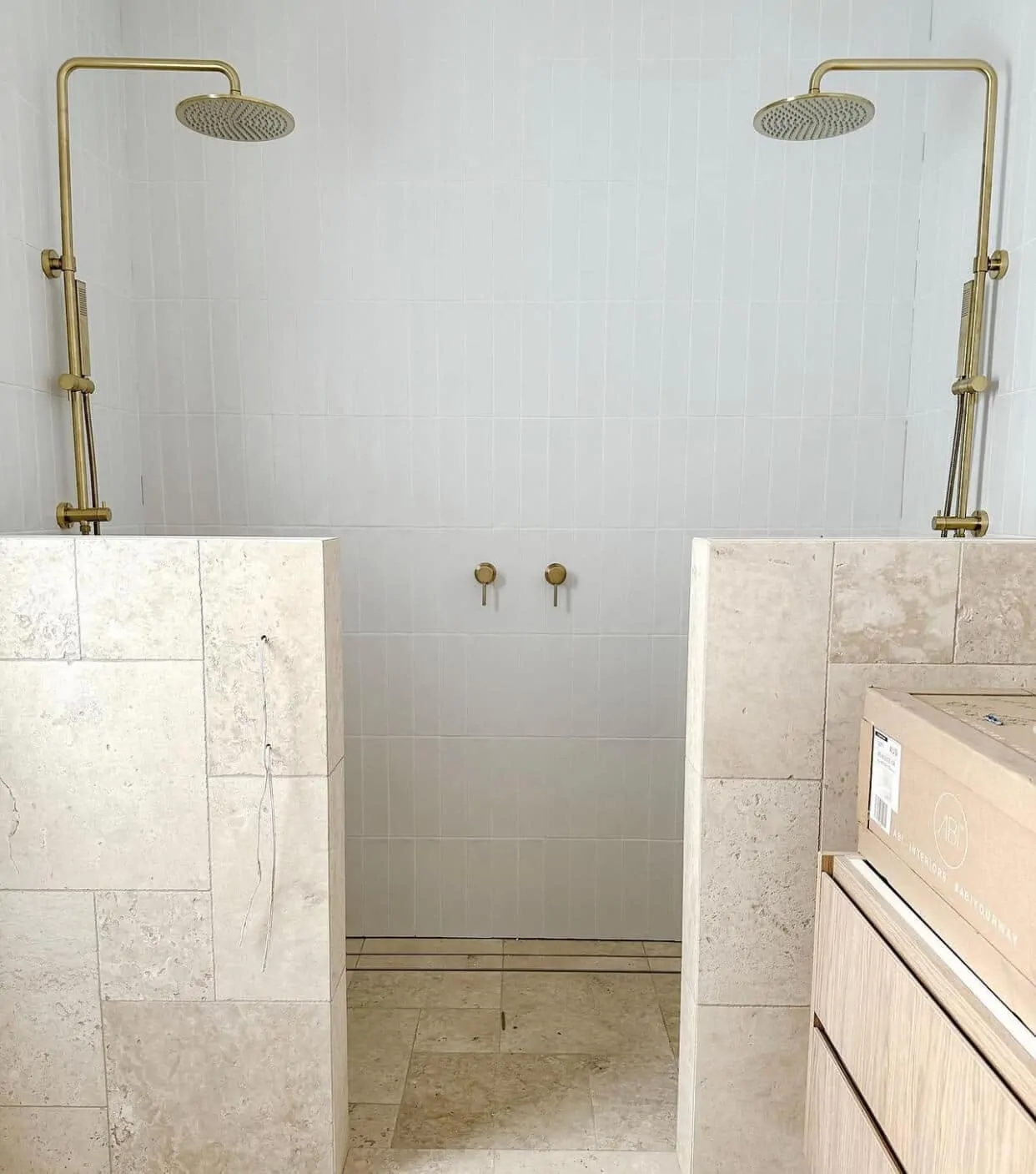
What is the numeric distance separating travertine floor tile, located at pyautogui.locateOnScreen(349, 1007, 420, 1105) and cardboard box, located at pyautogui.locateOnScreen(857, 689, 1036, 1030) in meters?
1.12

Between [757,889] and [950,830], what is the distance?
1.72 ft

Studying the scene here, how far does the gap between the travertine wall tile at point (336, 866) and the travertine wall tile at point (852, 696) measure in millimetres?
796

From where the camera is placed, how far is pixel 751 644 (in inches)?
55.6

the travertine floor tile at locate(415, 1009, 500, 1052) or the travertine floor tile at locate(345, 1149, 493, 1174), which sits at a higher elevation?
the travertine floor tile at locate(415, 1009, 500, 1052)

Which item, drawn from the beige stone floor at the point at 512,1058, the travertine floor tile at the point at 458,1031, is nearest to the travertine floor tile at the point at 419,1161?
the beige stone floor at the point at 512,1058

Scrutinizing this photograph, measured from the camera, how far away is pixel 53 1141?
151 cm

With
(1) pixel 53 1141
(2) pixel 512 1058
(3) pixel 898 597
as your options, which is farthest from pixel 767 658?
(1) pixel 53 1141

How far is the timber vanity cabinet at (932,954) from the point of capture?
86 centimetres

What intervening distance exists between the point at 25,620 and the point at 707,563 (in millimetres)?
1072

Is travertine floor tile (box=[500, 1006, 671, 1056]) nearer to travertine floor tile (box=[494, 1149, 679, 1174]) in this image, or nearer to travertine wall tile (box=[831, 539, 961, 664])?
travertine floor tile (box=[494, 1149, 679, 1174])

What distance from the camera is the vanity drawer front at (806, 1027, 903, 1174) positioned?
3.61 ft

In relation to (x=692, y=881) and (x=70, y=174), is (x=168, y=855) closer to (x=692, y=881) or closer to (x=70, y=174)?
(x=692, y=881)

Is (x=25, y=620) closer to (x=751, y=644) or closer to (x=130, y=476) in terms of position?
(x=130, y=476)

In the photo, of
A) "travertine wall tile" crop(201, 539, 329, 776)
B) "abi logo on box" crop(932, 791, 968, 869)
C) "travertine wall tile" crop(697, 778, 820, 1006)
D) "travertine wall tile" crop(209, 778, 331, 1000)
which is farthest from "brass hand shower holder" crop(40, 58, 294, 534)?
"abi logo on box" crop(932, 791, 968, 869)
